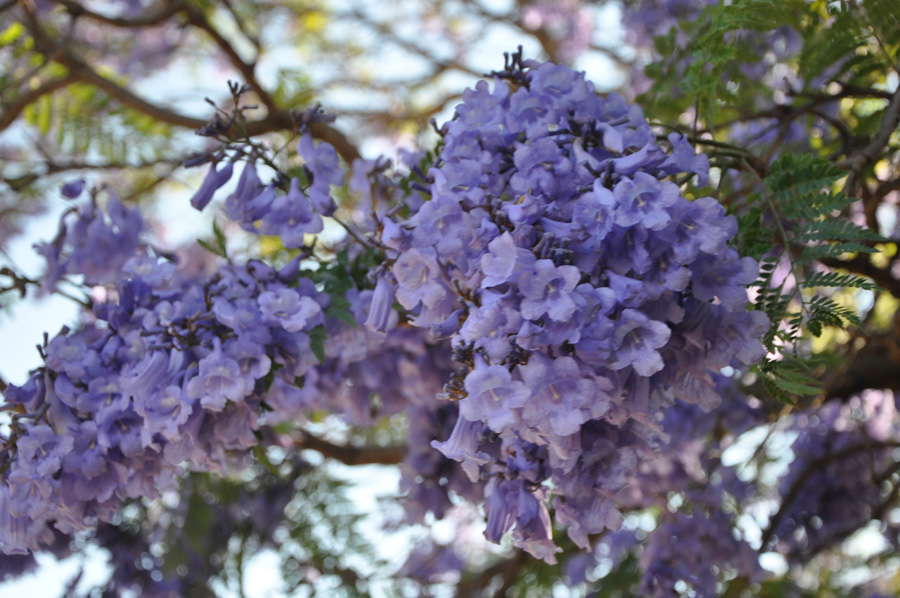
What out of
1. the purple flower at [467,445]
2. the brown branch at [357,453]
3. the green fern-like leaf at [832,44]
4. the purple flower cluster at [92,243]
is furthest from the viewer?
the brown branch at [357,453]

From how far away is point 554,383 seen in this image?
1.32m

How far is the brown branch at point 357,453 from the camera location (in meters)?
3.82

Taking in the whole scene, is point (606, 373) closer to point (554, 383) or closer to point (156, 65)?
point (554, 383)

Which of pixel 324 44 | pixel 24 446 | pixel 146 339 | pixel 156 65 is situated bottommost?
pixel 24 446

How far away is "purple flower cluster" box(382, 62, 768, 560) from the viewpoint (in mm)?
1320

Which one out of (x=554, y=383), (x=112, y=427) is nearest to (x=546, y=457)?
(x=554, y=383)

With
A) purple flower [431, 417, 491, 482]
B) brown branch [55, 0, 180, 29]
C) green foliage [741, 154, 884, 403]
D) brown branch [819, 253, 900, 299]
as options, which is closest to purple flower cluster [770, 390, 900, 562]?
brown branch [819, 253, 900, 299]

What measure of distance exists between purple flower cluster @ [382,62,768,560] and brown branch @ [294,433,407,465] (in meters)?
2.20

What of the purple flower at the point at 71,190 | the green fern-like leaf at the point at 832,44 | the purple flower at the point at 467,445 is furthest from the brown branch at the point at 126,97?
the purple flower at the point at 467,445

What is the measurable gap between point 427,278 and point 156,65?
599 centimetres

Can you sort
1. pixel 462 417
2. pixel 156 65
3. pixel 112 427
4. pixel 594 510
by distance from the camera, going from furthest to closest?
pixel 156 65, pixel 112 427, pixel 594 510, pixel 462 417

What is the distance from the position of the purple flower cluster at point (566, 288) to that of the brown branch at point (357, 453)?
2.20 m

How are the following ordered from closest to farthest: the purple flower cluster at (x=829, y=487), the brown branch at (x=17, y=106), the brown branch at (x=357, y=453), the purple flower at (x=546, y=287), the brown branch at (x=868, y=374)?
1. the purple flower at (x=546, y=287)
2. the brown branch at (x=17, y=106)
3. the brown branch at (x=868, y=374)
4. the purple flower cluster at (x=829, y=487)
5. the brown branch at (x=357, y=453)

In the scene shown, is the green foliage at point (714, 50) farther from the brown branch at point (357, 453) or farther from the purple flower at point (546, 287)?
the brown branch at point (357, 453)
